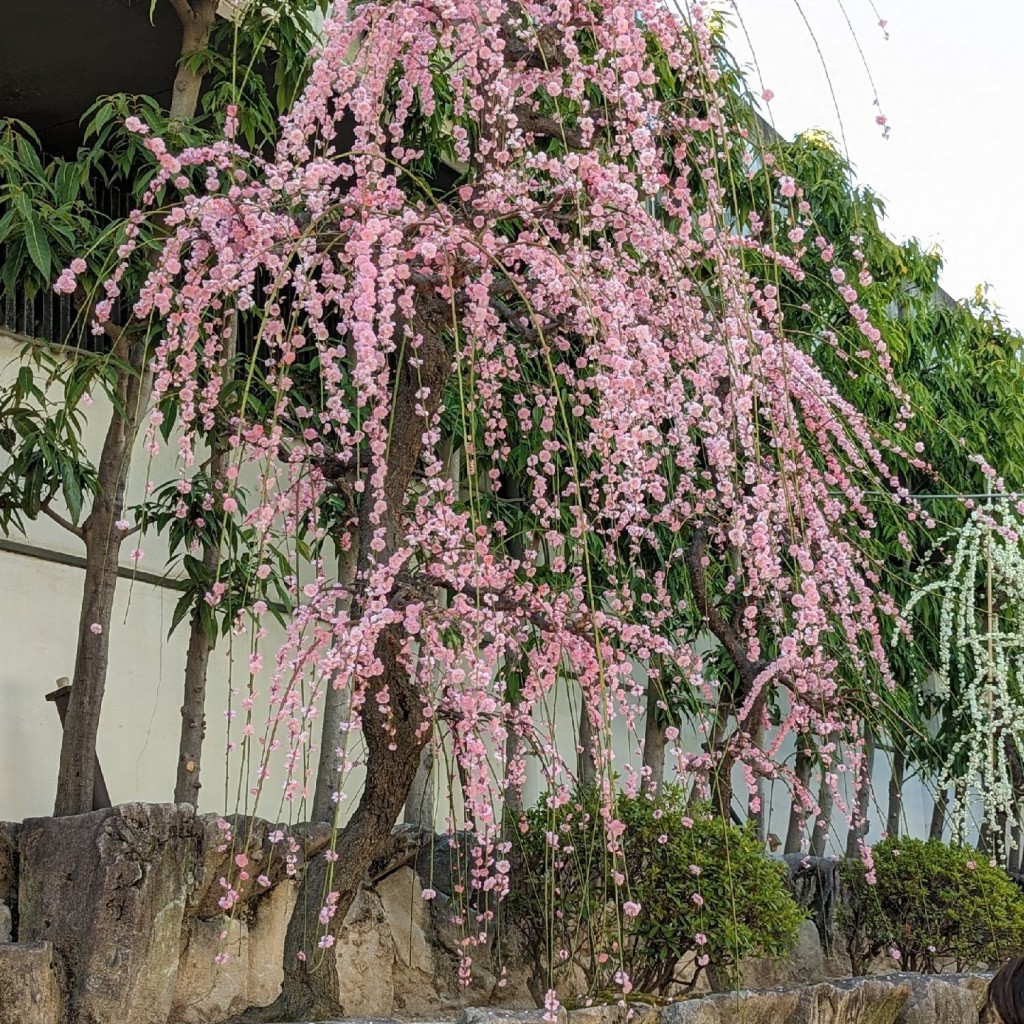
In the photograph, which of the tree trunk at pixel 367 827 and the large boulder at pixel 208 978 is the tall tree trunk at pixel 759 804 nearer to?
the tree trunk at pixel 367 827

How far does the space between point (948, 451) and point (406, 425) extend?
14.3 feet

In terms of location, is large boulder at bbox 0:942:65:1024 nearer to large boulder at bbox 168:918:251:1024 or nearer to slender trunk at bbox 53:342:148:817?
large boulder at bbox 168:918:251:1024

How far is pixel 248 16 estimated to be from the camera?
3.91 m

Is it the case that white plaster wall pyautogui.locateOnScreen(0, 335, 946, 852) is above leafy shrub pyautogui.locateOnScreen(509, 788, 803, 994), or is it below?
above

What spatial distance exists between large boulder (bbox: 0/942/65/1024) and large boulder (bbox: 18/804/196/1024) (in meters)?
0.07

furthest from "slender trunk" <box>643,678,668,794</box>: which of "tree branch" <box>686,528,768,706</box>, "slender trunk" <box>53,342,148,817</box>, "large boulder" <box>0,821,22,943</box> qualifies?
"large boulder" <box>0,821,22,943</box>

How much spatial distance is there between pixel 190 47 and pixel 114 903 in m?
2.31

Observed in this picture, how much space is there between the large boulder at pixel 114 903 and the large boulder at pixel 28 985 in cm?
7

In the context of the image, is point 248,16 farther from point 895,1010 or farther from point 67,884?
point 895,1010

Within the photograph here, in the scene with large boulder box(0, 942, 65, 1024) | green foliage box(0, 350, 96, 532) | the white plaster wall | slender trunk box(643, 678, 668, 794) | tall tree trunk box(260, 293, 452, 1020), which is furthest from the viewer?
slender trunk box(643, 678, 668, 794)

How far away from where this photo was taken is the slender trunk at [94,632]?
130 inches

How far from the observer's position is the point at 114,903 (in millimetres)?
2883

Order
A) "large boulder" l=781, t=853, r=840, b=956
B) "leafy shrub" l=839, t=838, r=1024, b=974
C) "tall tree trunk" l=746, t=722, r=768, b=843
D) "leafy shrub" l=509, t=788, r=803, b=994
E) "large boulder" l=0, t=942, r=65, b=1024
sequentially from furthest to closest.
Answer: "large boulder" l=781, t=853, r=840, b=956
"leafy shrub" l=839, t=838, r=1024, b=974
"tall tree trunk" l=746, t=722, r=768, b=843
"leafy shrub" l=509, t=788, r=803, b=994
"large boulder" l=0, t=942, r=65, b=1024

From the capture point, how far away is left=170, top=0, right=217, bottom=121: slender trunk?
3.77 metres
